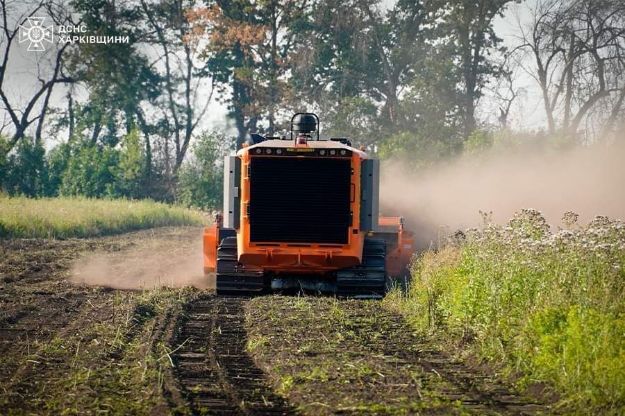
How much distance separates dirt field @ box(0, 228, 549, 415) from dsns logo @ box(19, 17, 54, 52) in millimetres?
43858

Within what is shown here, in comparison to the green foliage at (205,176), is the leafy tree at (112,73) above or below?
above

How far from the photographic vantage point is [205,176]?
200 feet

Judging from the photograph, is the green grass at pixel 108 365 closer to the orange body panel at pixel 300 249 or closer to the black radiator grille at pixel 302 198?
the orange body panel at pixel 300 249

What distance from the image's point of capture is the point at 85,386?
10.9 metres

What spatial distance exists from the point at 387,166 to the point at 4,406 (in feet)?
121

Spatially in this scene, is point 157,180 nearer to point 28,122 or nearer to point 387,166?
point 28,122

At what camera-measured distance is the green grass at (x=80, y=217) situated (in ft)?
125

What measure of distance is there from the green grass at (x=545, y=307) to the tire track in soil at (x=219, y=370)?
2.86 m

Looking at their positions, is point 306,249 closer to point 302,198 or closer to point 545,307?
point 302,198

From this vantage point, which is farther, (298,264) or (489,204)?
(489,204)

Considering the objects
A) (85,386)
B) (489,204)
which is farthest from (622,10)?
(85,386)

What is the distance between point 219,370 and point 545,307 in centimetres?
382

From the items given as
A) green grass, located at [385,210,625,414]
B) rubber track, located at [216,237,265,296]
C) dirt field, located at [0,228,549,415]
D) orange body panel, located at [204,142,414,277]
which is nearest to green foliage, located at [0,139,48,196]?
dirt field, located at [0,228,549,415]

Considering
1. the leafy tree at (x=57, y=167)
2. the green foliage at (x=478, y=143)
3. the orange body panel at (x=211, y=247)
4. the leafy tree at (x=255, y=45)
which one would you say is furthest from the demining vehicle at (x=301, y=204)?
the leafy tree at (x=57, y=167)
